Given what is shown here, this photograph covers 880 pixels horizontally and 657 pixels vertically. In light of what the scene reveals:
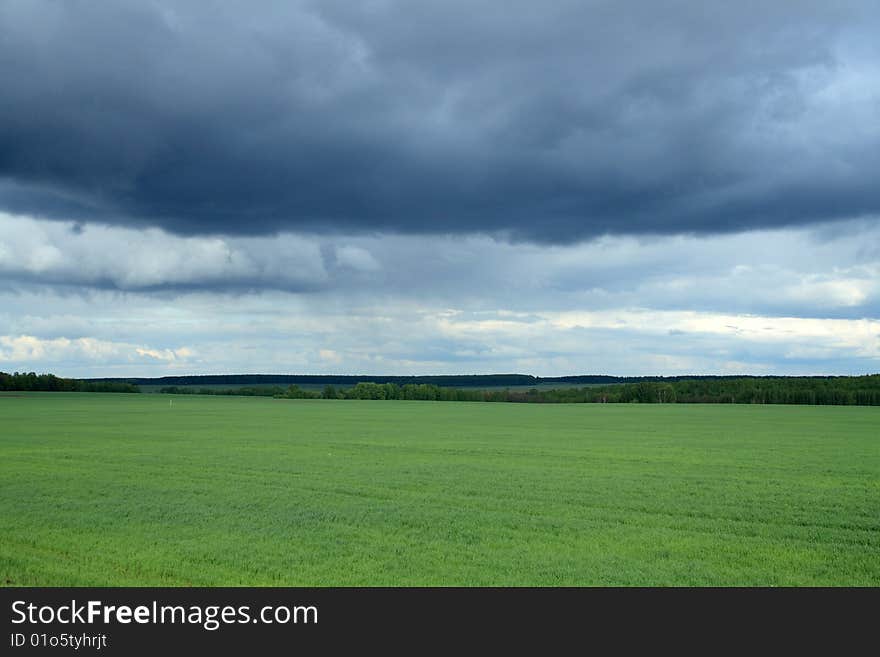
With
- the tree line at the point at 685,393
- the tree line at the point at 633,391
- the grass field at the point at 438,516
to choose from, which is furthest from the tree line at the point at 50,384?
the grass field at the point at 438,516

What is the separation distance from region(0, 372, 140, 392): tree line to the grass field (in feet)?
466

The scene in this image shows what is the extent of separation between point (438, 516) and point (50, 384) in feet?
554

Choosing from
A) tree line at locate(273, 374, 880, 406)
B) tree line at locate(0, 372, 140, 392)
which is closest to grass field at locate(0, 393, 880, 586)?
tree line at locate(273, 374, 880, 406)

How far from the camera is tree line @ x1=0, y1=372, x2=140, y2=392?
6325 inches

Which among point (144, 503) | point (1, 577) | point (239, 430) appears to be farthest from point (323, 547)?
point (239, 430)

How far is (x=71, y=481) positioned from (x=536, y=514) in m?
14.8

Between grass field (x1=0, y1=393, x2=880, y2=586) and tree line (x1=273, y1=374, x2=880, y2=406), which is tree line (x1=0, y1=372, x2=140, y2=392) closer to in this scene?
tree line (x1=273, y1=374, x2=880, y2=406)

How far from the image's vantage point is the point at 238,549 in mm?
14656

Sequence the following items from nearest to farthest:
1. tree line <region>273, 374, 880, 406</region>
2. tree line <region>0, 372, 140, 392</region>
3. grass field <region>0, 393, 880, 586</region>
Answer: grass field <region>0, 393, 880, 586</region>
tree line <region>273, 374, 880, 406</region>
tree line <region>0, 372, 140, 392</region>

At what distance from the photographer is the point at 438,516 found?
17984 millimetres

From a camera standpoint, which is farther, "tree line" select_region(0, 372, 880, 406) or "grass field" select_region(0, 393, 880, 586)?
"tree line" select_region(0, 372, 880, 406)

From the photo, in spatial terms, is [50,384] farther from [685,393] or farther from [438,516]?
[438,516]

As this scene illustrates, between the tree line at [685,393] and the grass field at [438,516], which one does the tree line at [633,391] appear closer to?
the tree line at [685,393]

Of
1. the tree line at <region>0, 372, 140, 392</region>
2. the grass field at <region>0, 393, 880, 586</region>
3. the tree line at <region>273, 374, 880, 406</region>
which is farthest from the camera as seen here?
the tree line at <region>0, 372, 140, 392</region>
